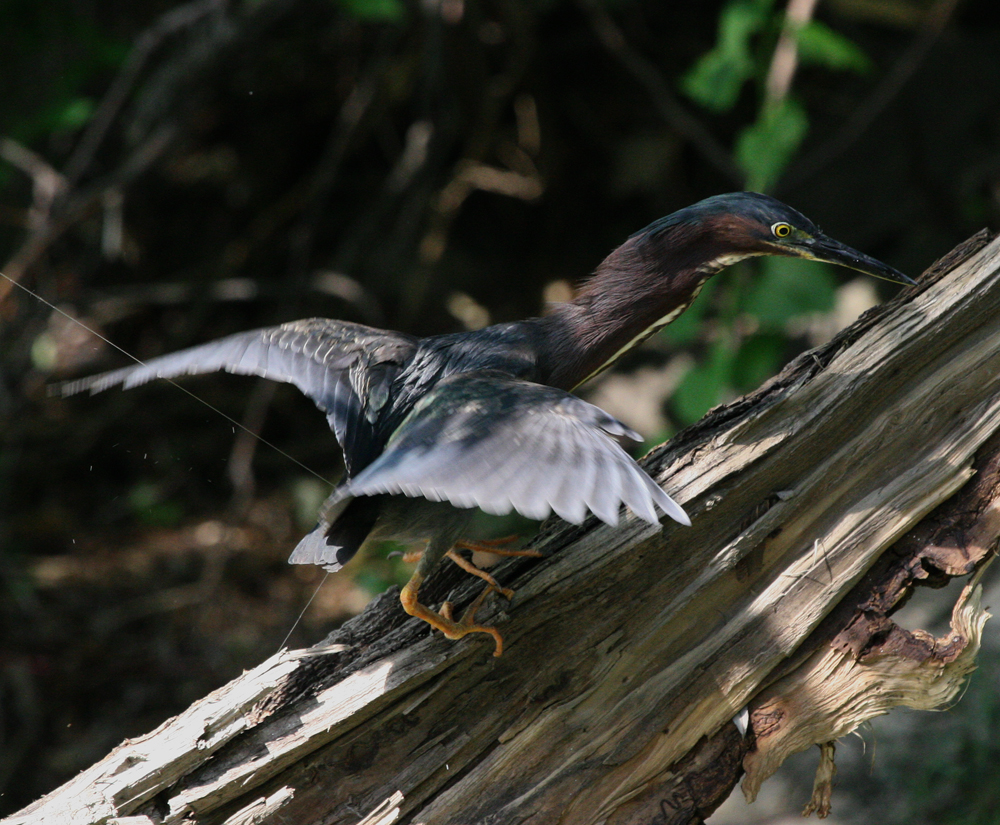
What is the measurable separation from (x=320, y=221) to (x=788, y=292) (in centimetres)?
285

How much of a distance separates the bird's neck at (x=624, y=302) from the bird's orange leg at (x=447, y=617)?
0.59m

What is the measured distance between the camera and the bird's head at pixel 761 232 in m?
2.17

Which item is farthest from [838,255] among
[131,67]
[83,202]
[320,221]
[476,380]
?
[320,221]

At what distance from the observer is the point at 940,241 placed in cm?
445

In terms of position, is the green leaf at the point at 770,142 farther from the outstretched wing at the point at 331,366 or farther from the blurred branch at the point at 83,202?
the blurred branch at the point at 83,202

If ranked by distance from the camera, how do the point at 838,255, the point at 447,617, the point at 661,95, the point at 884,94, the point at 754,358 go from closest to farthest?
the point at 447,617
the point at 838,255
the point at 754,358
the point at 884,94
the point at 661,95

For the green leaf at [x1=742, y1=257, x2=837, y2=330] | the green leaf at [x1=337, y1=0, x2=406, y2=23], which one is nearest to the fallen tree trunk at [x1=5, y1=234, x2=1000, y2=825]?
the green leaf at [x1=742, y1=257, x2=837, y2=330]

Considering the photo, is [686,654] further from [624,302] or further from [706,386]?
[706,386]

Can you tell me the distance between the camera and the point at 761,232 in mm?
2178

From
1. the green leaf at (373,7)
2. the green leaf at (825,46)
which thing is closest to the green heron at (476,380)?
the green leaf at (825,46)

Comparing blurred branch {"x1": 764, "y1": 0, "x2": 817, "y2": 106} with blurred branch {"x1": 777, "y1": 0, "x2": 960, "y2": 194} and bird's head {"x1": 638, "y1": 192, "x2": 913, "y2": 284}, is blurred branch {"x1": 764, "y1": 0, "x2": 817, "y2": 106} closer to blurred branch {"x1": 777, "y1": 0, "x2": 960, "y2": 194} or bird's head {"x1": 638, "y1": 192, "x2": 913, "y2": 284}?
blurred branch {"x1": 777, "y1": 0, "x2": 960, "y2": 194}

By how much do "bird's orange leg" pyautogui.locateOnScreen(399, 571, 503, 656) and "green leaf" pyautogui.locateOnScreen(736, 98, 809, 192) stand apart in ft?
6.01

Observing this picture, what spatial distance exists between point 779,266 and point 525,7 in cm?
197

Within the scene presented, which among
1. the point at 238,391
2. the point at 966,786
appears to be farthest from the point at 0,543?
the point at 966,786
